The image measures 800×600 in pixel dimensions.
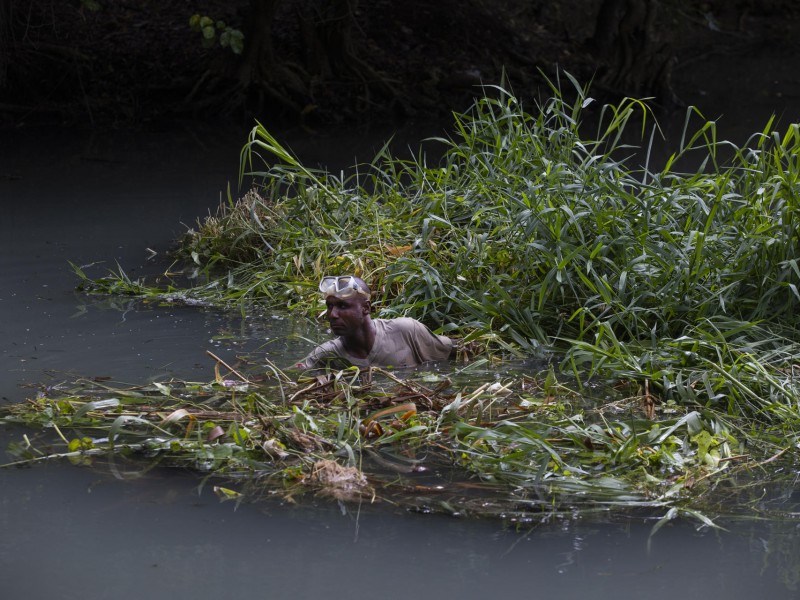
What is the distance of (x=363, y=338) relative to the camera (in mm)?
5523

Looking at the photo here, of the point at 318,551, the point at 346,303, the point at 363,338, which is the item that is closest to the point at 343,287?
the point at 346,303

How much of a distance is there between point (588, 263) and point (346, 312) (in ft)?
4.09

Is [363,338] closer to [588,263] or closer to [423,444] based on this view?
[423,444]

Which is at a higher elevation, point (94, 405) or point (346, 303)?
point (346, 303)

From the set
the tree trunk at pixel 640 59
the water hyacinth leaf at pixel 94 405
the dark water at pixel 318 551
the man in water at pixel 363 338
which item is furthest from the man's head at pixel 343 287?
the tree trunk at pixel 640 59

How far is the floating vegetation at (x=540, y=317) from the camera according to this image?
A: 4434 millimetres

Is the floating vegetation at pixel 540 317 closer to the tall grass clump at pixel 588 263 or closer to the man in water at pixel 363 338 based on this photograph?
the tall grass clump at pixel 588 263

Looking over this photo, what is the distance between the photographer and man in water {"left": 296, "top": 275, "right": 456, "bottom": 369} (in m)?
5.41

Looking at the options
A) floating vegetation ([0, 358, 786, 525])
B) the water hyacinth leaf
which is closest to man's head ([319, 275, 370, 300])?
floating vegetation ([0, 358, 786, 525])

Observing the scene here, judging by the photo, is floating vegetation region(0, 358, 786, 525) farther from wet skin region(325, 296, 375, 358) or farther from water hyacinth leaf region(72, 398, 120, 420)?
wet skin region(325, 296, 375, 358)

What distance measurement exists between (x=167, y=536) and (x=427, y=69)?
39.1 feet

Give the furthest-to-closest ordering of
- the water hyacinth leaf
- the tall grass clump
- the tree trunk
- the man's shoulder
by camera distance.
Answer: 1. the tree trunk
2. the man's shoulder
3. the tall grass clump
4. the water hyacinth leaf

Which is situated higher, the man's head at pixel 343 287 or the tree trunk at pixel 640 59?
the man's head at pixel 343 287

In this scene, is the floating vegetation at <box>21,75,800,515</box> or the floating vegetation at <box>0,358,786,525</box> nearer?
the floating vegetation at <box>0,358,786,525</box>
